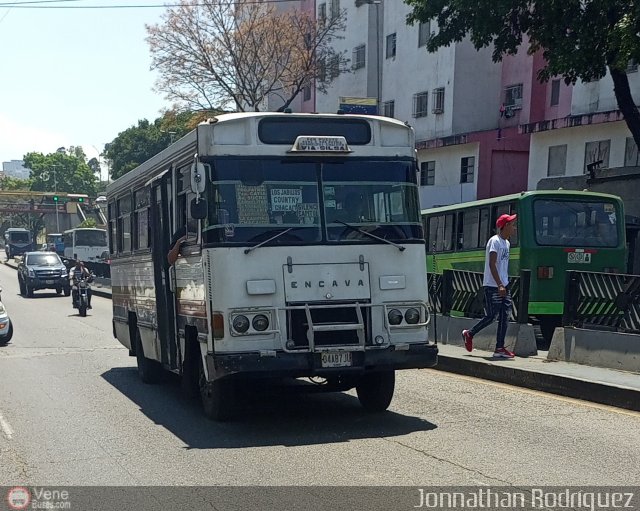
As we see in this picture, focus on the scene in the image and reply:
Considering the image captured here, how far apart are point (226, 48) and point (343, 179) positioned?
33.9m

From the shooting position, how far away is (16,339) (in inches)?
744

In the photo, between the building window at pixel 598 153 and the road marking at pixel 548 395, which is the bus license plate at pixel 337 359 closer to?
the road marking at pixel 548 395

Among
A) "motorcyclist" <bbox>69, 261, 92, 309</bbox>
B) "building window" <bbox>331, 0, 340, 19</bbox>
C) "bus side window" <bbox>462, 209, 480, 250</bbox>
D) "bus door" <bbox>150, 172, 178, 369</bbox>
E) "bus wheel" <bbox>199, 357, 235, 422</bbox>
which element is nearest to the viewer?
"bus wheel" <bbox>199, 357, 235, 422</bbox>

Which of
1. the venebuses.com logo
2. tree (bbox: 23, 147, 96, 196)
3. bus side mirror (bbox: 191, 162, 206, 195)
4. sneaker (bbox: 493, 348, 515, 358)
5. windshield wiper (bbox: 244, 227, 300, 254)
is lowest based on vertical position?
the venebuses.com logo

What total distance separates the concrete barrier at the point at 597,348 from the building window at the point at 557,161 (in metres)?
18.9

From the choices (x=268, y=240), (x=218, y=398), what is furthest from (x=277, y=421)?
(x=268, y=240)

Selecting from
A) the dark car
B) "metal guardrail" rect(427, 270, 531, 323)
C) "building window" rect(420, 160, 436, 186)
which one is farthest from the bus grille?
the dark car

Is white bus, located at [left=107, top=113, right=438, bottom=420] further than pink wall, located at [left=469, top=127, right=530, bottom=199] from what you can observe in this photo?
No

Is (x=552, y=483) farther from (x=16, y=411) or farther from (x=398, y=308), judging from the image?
(x=16, y=411)

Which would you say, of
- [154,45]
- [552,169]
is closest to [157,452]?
[552,169]

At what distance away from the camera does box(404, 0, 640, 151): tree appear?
16.9 meters

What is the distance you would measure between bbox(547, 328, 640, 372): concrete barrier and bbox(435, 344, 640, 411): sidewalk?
0.49 feet

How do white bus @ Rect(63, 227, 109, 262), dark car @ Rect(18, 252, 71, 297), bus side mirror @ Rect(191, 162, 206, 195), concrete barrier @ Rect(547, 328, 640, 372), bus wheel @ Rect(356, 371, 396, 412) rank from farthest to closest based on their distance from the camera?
white bus @ Rect(63, 227, 109, 262)
dark car @ Rect(18, 252, 71, 297)
concrete barrier @ Rect(547, 328, 640, 372)
bus wheel @ Rect(356, 371, 396, 412)
bus side mirror @ Rect(191, 162, 206, 195)

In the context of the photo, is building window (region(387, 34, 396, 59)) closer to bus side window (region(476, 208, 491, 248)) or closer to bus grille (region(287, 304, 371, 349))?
bus side window (region(476, 208, 491, 248))
